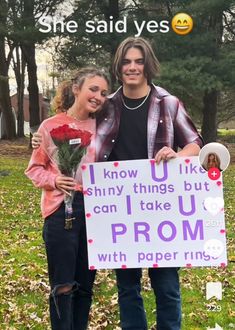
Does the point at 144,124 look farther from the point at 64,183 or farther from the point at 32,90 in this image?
the point at 32,90

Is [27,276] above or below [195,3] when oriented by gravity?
below

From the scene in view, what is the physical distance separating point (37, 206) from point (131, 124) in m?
8.82

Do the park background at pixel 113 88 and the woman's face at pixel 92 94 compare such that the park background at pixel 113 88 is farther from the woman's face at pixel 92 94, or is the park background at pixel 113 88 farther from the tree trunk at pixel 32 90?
the woman's face at pixel 92 94

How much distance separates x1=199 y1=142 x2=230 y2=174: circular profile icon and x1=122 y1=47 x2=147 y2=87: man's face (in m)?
0.61

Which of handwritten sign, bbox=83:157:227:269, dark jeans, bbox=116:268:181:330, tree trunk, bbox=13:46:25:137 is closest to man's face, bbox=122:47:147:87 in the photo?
handwritten sign, bbox=83:157:227:269

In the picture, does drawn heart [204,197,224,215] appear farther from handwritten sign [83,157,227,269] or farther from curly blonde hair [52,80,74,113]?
curly blonde hair [52,80,74,113]

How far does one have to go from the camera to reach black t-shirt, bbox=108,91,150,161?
3.62m

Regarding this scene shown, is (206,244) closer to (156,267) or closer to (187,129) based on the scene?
(156,267)

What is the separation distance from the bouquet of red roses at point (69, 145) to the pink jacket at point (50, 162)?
57 millimetres

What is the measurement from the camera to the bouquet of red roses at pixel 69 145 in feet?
11.3

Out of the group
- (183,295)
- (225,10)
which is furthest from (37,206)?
(225,10)

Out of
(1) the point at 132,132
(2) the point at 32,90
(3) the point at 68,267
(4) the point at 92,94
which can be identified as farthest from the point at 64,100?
(2) the point at 32,90

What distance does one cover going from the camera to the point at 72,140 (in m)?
3.43

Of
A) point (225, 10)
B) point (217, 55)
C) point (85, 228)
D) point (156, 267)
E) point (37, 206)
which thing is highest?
point (225, 10)
